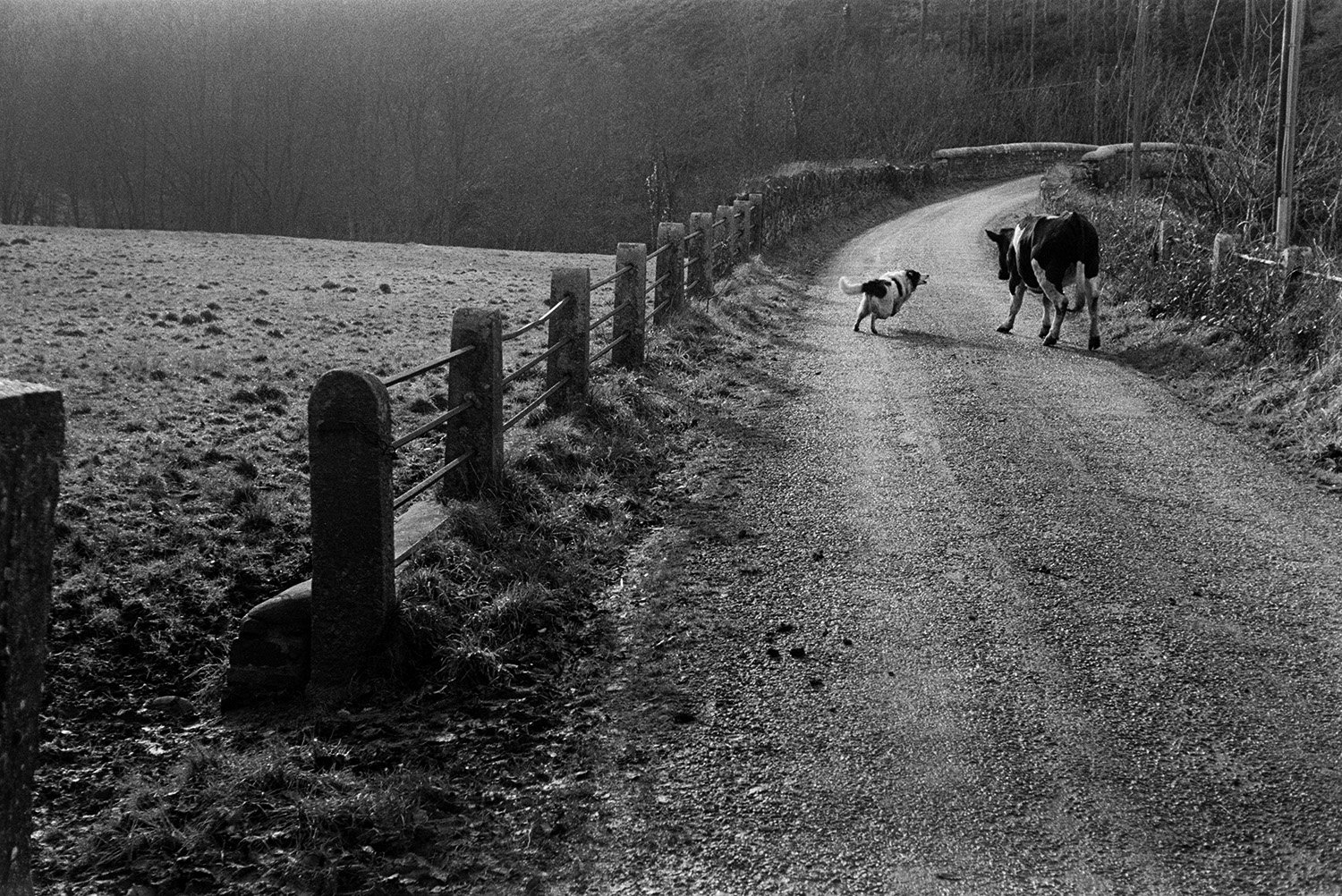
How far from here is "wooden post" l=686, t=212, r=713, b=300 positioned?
15.2m

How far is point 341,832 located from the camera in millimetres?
3770

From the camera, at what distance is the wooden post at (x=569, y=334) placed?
8555mm

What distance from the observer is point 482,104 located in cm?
7081

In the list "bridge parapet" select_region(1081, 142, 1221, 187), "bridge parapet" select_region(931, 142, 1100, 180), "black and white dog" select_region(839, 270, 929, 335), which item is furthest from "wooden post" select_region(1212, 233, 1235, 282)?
"bridge parapet" select_region(931, 142, 1100, 180)

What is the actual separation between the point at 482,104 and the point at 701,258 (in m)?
59.2

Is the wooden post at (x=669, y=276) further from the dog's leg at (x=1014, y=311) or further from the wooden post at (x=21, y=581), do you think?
the wooden post at (x=21, y=581)

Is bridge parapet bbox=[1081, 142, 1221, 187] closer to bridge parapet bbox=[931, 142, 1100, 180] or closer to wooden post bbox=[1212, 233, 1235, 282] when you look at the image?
bridge parapet bbox=[931, 142, 1100, 180]

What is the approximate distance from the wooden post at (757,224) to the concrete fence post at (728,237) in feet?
7.95

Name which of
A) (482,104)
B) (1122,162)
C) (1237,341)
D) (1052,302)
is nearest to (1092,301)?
(1052,302)

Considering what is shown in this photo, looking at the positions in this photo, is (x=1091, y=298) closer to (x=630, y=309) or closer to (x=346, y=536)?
(x=630, y=309)

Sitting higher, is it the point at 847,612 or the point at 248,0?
the point at 248,0

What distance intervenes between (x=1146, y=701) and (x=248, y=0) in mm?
80392

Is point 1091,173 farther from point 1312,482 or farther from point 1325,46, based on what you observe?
point 1325,46

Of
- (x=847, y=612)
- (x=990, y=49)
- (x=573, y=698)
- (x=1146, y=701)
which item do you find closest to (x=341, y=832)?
(x=573, y=698)
